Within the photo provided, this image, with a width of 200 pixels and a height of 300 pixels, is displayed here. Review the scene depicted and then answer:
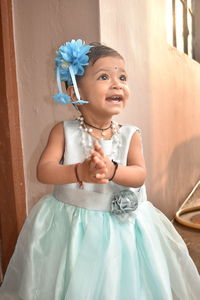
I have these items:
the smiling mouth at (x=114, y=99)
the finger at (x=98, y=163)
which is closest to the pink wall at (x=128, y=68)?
the smiling mouth at (x=114, y=99)

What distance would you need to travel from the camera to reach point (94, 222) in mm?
904

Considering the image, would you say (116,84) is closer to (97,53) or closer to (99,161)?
(97,53)

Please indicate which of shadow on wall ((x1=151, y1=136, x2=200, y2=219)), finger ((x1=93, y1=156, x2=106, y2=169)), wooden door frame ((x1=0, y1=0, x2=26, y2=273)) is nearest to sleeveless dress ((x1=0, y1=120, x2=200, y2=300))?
finger ((x1=93, y1=156, x2=106, y2=169))

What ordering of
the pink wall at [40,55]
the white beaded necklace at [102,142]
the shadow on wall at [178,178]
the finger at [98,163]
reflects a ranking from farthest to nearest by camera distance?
the shadow on wall at [178,178], the pink wall at [40,55], the white beaded necklace at [102,142], the finger at [98,163]

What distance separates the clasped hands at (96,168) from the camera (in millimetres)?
734

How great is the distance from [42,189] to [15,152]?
0.64ft

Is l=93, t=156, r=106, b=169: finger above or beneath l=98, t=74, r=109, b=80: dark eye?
beneath

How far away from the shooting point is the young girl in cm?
85

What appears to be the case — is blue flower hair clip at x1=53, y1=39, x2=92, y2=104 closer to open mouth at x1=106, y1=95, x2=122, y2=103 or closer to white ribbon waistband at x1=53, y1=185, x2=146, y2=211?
open mouth at x1=106, y1=95, x2=122, y2=103

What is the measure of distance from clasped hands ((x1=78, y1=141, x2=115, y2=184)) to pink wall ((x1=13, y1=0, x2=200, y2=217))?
1.72 ft

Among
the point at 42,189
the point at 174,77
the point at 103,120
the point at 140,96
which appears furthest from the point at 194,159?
the point at 103,120

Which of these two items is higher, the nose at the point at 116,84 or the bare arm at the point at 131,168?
the nose at the point at 116,84

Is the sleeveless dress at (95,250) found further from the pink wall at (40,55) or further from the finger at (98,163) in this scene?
the pink wall at (40,55)

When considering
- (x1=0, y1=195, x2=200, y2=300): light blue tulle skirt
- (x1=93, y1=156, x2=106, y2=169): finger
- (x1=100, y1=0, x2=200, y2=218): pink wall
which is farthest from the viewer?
(x1=100, y1=0, x2=200, y2=218): pink wall
